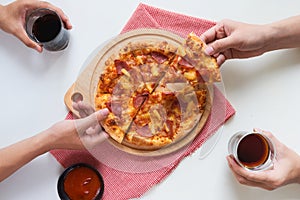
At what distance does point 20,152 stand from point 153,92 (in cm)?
42

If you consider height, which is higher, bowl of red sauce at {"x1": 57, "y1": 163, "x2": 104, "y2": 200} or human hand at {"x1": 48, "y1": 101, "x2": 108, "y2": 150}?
human hand at {"x1": 48, "y1": 101, "x2": 108, "y2": 150}

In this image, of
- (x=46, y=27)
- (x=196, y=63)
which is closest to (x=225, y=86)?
(x=196, y=63)

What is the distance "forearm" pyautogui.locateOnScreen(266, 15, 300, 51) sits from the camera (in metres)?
1.45

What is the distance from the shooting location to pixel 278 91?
4.96 ft

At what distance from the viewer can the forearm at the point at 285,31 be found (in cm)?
145

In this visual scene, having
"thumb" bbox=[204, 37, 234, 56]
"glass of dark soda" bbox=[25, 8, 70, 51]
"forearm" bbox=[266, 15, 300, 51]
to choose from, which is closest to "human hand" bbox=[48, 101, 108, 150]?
"glass of dark soda" bbox=[25, 8, 70, 51]

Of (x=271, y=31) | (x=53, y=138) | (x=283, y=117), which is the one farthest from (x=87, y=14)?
(x=283, y=117)

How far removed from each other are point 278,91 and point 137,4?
1.67ft

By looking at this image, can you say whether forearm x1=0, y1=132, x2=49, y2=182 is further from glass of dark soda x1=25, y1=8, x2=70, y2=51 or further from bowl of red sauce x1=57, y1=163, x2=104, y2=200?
glass of dark soda x1=25, y1=8, x2=70, y2=51

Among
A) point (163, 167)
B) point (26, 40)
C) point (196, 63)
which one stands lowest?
point (163, 167)

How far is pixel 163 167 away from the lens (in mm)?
1479

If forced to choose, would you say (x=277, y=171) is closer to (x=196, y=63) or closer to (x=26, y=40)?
(x=196, y=63)

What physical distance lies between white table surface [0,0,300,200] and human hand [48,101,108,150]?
10 centimetres

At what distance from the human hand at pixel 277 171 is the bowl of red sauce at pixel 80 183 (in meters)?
0.39
